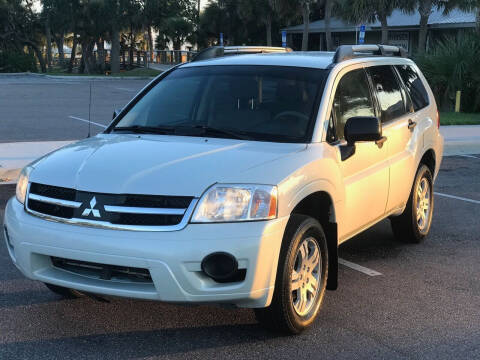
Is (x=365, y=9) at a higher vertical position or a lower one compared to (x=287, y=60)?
higher

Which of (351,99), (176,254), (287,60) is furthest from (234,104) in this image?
(176,254)

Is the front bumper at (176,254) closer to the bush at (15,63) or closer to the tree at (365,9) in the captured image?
the tree at (365,9)

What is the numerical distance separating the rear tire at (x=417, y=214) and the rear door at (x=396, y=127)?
0.28 m

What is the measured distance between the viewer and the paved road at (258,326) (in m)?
4.34

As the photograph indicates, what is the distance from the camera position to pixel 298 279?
455cm

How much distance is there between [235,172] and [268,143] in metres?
0.73

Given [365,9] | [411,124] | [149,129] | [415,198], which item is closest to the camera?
[149,129]

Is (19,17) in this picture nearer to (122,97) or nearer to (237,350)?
(122,97)

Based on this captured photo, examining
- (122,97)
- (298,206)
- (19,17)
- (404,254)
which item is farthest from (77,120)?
(19,17)

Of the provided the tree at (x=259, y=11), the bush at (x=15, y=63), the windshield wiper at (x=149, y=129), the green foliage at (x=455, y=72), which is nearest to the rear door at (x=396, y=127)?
the windshield wiper at (x=149, y=129)

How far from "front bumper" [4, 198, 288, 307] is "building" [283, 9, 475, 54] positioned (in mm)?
34503

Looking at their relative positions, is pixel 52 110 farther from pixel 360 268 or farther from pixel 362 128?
pixel 362 128

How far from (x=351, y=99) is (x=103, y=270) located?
98.8 inches

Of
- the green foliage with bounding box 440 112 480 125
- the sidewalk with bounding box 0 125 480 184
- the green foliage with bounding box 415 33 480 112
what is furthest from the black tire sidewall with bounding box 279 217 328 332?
the green foliage with bounding box 415 33 480 112
